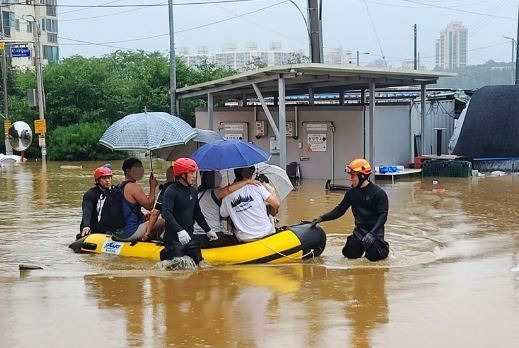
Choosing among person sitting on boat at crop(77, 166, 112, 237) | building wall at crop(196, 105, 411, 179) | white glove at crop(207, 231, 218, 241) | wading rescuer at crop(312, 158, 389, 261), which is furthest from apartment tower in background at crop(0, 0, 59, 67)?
wading rescuer at crop(312, 158, 389, 261)

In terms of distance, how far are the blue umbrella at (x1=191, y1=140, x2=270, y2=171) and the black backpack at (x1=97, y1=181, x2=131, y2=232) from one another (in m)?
1.48

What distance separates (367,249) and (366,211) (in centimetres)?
50

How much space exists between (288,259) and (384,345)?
4.05 metres

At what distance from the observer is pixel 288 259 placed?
33.6 ft

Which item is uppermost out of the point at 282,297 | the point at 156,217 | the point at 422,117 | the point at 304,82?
the point at 304,82

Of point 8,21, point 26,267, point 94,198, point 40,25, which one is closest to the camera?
point 26,267

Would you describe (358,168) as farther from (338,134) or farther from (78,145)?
(78,145)

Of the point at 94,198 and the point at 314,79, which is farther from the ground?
the point at 314,79

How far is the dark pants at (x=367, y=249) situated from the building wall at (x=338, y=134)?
44.7 feet

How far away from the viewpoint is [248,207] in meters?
10.0

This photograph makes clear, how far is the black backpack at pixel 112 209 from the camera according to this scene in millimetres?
11125

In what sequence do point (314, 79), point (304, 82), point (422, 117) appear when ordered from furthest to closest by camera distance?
point (422, 117)
point (304, 82)
point (314, 79)

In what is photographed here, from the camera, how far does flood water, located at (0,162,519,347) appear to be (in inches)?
258

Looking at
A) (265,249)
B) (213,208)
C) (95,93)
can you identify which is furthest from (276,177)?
(95,93)
